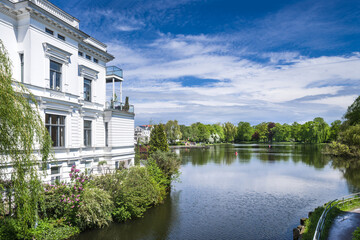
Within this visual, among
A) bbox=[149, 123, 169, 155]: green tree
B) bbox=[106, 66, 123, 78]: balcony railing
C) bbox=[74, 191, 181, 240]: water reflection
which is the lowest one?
bbox=[74, 191, 181, 240]: water reflection

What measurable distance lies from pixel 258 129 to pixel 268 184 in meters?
126

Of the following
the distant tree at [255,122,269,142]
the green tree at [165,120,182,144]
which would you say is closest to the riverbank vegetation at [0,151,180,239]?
the green tree at [165,120,182,144]

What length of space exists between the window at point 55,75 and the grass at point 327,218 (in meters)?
15.4

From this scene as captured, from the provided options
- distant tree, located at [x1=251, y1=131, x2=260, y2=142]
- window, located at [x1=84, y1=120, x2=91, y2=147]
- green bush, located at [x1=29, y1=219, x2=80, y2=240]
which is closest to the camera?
green bush, located at [x1=29, y1=219, x2=80, y2=240]

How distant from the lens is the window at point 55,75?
15.5m

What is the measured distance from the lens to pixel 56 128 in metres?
15.6

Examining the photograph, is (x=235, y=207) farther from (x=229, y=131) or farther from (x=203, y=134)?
(x=229, y=131)

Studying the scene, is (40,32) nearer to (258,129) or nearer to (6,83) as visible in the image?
(6,83)

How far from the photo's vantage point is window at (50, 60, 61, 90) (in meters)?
15.5

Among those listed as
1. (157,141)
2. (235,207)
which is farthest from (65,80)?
(157,141)

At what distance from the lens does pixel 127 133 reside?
23312 millimetres

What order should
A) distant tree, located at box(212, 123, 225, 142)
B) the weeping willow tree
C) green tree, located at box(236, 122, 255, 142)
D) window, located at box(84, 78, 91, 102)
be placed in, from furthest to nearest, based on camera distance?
green tree, located at box(236, 122, 255, 142) → distant tree, located at box(212, 123, 225, 142) → window, located at box(84, 78, 91, 102) → the weeping willow tree

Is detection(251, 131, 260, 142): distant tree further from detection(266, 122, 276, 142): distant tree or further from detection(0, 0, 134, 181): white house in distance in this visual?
detection(0, 0, 134, 181): white house in distance

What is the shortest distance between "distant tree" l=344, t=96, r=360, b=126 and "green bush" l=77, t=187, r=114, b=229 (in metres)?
58.4
